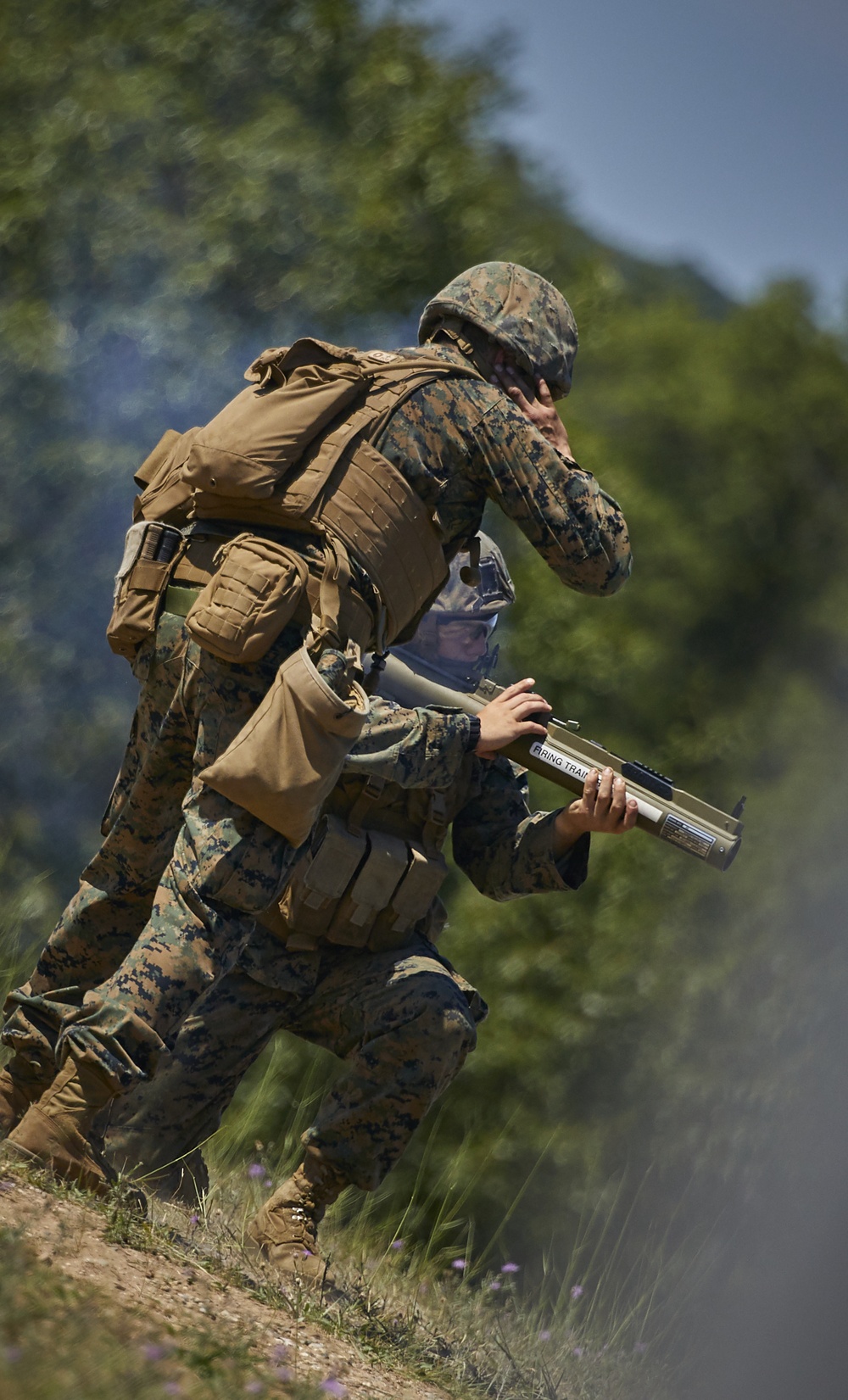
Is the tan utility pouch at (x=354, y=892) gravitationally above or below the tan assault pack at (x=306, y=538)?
below

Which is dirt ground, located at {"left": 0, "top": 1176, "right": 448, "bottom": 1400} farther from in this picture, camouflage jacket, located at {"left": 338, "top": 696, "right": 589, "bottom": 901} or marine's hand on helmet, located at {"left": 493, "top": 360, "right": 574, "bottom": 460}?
marine's hand on helmet, located at {"left": 493, "top": 360, "right": 574, "bottom": 460}

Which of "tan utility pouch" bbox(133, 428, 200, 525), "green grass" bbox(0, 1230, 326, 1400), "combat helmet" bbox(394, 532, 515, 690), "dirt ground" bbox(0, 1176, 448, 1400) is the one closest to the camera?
"green grass" bbox(0, 1230, 326, 1400)

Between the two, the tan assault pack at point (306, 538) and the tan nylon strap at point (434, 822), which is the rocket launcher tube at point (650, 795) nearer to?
the tan nylon strap at point (434, 822)

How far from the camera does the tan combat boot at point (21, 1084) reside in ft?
11.5

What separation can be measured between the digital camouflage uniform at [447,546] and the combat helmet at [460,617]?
114cm

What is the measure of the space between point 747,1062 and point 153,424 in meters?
4.83

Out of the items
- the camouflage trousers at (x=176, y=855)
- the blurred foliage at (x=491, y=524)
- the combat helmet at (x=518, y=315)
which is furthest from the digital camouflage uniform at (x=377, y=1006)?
the blurred foliage at (x=491, y=524)

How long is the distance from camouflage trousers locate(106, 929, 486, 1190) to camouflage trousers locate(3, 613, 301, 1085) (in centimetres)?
58

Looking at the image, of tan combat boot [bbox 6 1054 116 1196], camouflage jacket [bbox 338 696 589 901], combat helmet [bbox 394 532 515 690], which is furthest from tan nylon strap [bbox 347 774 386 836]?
tan combat boot [bbox 6 1054 116 1196]

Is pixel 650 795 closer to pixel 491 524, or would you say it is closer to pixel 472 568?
pixel 472 568

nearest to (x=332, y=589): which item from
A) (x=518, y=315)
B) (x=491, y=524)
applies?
(x=518, y=315)

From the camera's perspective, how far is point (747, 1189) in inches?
191

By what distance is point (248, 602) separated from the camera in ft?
9.80

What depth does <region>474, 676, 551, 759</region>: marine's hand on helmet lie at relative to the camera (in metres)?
3.87
